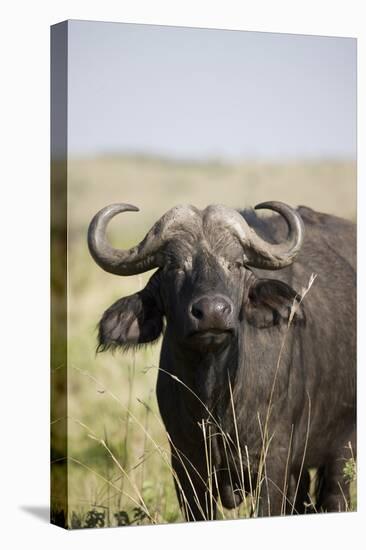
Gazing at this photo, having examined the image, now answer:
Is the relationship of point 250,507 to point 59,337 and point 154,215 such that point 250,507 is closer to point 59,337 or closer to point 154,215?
point 59,337

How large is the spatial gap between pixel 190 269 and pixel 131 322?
55 cm

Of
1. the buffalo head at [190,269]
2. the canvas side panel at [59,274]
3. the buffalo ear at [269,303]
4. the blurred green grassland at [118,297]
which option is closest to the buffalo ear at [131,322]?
the buffalo head at [190,269]

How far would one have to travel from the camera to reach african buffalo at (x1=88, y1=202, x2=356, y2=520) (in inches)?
345

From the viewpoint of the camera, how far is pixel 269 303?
9.19 metres

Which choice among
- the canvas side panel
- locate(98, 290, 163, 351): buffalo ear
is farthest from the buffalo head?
the canvas side panel

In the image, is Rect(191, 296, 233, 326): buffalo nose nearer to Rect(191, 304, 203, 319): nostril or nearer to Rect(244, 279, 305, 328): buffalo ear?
Rect(191, 304, 203, 319): nostril

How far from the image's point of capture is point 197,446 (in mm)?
9164

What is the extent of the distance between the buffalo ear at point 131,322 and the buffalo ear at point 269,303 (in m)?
0.59

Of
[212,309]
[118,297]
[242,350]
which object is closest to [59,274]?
[212,309]

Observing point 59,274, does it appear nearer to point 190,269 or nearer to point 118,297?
point 190,269

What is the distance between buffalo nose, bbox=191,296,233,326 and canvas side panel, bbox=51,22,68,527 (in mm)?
805

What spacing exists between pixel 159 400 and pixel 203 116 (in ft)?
24.8

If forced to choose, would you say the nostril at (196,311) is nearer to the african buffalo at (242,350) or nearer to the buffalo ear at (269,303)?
the african buffalo at (242,350)

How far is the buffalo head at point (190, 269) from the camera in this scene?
28.3 ft
